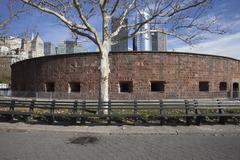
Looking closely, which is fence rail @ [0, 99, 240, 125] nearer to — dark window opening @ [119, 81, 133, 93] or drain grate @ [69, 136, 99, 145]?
drain grate @ [69, 136, 99, 145]

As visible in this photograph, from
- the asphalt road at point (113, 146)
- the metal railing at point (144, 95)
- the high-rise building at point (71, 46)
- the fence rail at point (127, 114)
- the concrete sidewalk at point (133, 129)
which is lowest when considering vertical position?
the asphalt road at point (113, 146)

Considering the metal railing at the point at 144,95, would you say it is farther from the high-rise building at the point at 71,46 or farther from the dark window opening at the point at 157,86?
the high-rise building at the point at 71,46

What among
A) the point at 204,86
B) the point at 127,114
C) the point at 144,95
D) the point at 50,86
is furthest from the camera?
the point at 50,86

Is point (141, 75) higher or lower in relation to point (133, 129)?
higher

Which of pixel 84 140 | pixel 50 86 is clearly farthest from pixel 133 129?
pixel 50 86

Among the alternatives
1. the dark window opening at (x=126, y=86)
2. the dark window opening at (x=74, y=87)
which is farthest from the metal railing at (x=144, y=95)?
the dark window opening at (x=74, y=87)

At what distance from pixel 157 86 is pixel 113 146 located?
2051 cm

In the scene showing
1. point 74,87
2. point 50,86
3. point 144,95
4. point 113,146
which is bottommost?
point 113,146

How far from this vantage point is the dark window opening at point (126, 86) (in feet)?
90.0

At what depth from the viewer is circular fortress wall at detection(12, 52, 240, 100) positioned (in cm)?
2714

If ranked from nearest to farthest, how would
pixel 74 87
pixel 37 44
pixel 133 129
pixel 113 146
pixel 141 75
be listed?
pixel 113 146
pixel 133 129
pixel 141 75
pixel 74 87
pixel 37 44

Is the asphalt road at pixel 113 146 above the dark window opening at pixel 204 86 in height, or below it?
below

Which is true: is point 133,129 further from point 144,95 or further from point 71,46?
point 144,95

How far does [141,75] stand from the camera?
27.1 meters
